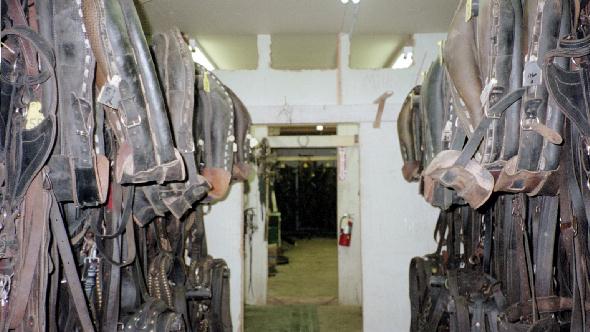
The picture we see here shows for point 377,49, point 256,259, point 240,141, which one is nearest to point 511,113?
point 240,141

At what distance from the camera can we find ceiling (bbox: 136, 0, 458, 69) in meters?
3.79

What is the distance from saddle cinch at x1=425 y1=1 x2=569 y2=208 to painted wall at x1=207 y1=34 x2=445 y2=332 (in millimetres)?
2739

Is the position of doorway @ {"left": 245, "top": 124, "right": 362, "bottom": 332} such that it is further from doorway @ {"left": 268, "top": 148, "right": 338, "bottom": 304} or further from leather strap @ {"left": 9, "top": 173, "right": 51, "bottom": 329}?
leather strap @ {"left": 9, "top": 173, "right": 51, "bottom": 329}

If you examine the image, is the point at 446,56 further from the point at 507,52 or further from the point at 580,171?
the point at 580,171

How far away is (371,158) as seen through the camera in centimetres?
448

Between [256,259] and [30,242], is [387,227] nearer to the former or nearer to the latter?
[256,259]

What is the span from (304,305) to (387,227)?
97.4 inches

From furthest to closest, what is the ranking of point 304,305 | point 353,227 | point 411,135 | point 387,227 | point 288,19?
1. point 353,227
2. point 304,305
3. point 387,227
4. point 288,19
5. point 411,135

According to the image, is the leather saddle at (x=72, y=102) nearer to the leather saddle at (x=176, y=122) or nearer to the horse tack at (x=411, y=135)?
the leather saddle at (x=176, y=122)

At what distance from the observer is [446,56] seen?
1.86 m

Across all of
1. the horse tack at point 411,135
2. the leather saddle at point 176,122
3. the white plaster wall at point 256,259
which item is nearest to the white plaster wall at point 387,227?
the horse tack at point 411,135

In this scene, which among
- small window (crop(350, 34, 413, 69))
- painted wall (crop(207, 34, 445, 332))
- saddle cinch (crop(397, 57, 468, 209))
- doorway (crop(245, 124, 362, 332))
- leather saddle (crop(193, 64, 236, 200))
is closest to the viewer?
saddle cinch (crop(397, 57, 468, 209))

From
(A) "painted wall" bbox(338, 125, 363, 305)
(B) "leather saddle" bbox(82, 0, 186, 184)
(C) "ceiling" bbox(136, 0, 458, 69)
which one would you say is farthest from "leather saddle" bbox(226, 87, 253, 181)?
(A) "painted wall" bbox(338, 125, 363, 305)

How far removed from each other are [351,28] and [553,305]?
326 cm
